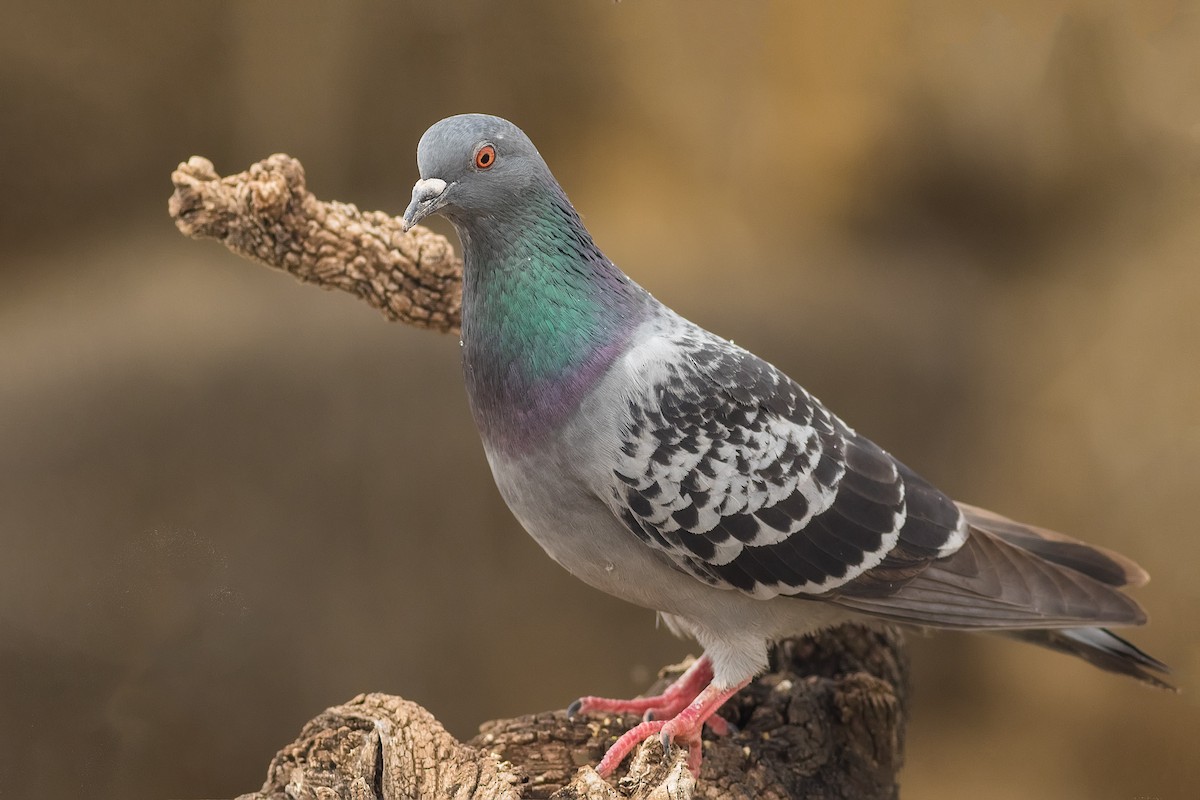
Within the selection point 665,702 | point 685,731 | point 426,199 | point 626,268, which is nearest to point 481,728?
point 665,702

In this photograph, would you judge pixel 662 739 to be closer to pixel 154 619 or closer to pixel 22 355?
pixel 154 619

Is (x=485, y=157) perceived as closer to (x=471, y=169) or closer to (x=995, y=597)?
(x=471, y=169)

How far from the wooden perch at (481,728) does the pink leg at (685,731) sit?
10cm

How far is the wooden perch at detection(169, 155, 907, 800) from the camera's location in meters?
2.60

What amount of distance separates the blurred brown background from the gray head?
2.14 metres

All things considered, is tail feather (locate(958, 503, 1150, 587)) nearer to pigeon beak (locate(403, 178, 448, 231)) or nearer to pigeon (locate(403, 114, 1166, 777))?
pigeon (locate(403, 114, 1166, 777))

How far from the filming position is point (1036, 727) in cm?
514

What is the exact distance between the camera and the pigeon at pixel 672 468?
2.59 metres

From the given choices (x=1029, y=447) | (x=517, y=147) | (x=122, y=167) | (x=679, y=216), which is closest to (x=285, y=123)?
(x=122, y=167)

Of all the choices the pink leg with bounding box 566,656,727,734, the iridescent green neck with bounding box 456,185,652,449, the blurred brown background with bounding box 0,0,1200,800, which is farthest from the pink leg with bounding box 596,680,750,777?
the blurred brown background with bounding box 0,0,1200,800

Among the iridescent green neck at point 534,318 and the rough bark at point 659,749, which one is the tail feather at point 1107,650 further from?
the iridescent green neck at point 534,318

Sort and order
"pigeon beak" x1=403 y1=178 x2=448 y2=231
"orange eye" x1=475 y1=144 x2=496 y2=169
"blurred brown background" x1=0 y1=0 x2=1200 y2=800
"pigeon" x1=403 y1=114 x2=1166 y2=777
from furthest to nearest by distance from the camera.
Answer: "blurred brown background" x1=0 y1=0 x2=1200 y2=800, "pigeon" x1=403 y1=114 x2=1166 y2=777, "orange eye" x1=475 y1=144 x2=496 y2=169, "pigeon beak" x1=403 y1=178 x2=448 y2=231

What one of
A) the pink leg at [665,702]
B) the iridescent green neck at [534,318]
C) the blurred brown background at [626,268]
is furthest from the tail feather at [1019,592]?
the blurred brown background at [626,268]

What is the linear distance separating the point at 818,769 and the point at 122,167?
3.43 m
